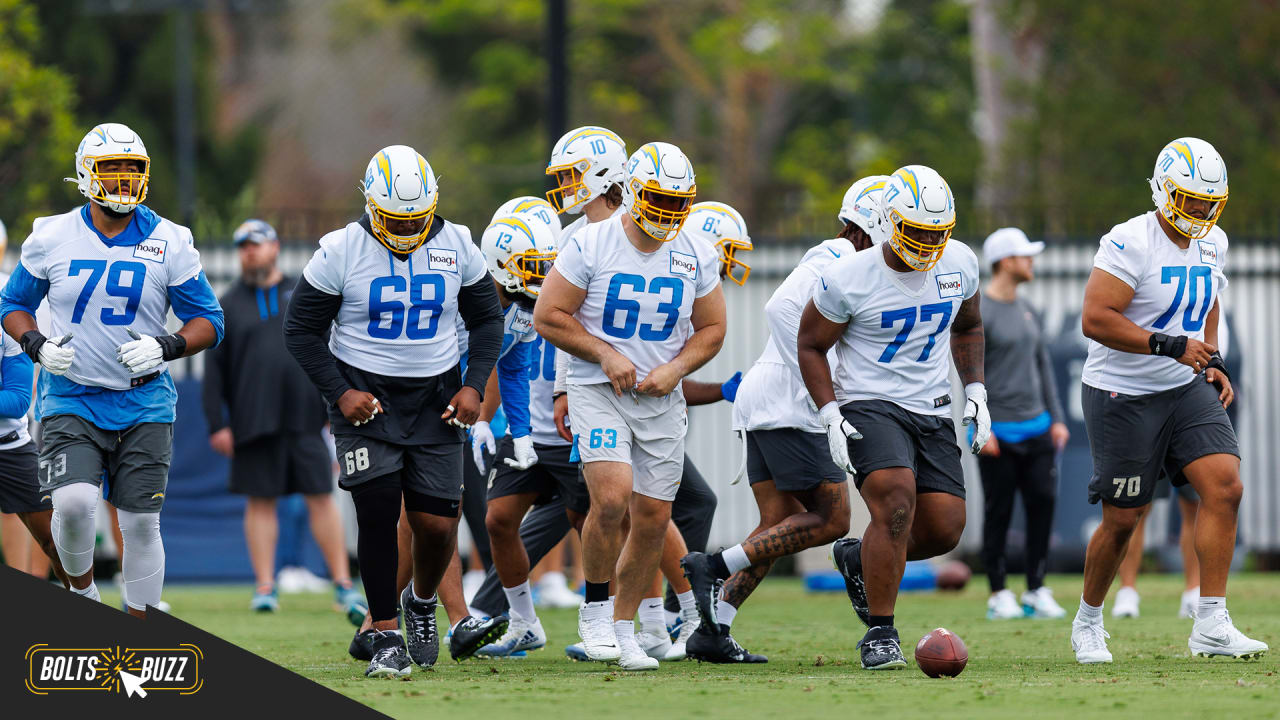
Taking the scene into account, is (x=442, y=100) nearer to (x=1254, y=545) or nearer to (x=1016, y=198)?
(x=1016, y=198)

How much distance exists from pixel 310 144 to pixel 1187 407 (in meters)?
31.0

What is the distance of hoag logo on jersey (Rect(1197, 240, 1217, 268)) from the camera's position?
7.89 m

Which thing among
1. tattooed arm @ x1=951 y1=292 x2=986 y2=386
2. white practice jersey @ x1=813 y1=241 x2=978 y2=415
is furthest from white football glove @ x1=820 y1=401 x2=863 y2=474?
tattooed arm @ x1=951 y1=292 x2=986 y2=386

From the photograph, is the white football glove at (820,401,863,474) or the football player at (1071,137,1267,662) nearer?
the white football glove at (820,401,863,474)

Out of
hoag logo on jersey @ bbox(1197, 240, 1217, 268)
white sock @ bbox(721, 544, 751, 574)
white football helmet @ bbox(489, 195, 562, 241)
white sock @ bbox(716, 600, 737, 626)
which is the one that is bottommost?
white sock @ bbox(716, 600, 737, 626)

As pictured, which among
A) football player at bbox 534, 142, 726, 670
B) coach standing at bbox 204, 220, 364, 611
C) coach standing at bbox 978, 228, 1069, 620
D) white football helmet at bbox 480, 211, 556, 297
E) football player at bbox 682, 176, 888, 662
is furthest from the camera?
coach standing at bbox 204, 220, 364, 611

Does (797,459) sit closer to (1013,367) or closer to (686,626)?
(686,626)

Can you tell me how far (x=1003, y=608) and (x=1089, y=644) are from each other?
298 centimetres

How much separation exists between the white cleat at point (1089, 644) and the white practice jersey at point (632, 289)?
224cm

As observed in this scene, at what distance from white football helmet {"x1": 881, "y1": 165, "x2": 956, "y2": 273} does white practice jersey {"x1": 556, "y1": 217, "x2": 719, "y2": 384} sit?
91 centimetres

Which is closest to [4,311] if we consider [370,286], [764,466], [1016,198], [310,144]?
[370,286]

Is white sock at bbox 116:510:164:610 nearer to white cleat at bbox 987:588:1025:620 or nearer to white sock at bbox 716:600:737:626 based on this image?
white sock at bbox 716:600:737:626

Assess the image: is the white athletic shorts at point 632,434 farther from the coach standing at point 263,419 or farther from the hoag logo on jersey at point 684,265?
the coach standing at point 263,419

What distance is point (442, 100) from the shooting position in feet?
125
